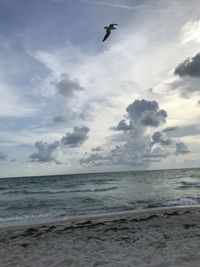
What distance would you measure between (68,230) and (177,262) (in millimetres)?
6467

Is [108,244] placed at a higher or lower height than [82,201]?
lower

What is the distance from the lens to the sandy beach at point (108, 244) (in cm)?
852

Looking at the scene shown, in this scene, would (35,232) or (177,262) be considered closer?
(177,262)

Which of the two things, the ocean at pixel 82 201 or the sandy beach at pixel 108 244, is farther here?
the ocean at pixel 82 201

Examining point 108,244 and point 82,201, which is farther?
point 82,201

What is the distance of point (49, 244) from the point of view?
1098 cm

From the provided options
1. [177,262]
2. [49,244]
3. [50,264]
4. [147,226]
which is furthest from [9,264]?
[147,226]

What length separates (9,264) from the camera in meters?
8.82

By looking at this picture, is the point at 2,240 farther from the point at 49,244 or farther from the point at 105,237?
the point at 105,237

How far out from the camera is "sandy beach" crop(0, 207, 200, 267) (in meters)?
8.52

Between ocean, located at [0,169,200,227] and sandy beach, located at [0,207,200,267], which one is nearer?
sandy beach, located at [0,207,200,267]

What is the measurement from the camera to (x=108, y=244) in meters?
10.5

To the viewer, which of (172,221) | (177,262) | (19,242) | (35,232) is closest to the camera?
(177,262)

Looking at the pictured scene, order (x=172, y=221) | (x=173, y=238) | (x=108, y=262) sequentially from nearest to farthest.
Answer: (x=108, y=262) → (x=173, y=238) → (x=172, y=221)
